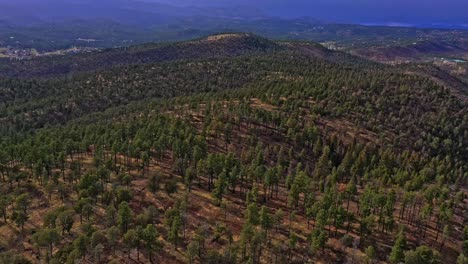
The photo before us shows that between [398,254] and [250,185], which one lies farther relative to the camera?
[250,185]

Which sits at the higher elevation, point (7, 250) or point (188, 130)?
point (188, 130)

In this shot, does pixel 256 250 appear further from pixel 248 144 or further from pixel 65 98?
pixel 65 98

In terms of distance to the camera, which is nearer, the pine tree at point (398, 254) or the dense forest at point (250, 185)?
the pine tree at point (398, 254)

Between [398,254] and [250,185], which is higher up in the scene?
[398,254]

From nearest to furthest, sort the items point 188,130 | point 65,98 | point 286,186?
point 286,186, point 188,130, point 65,98

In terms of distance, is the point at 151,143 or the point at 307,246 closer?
the point at 307,246

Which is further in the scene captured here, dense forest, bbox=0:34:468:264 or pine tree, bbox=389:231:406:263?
dense forest, bbox=0:34:468:264

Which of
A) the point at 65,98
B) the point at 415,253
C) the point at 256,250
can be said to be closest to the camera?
the point at 415,253

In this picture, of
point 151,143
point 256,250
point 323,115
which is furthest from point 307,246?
point 323,115
